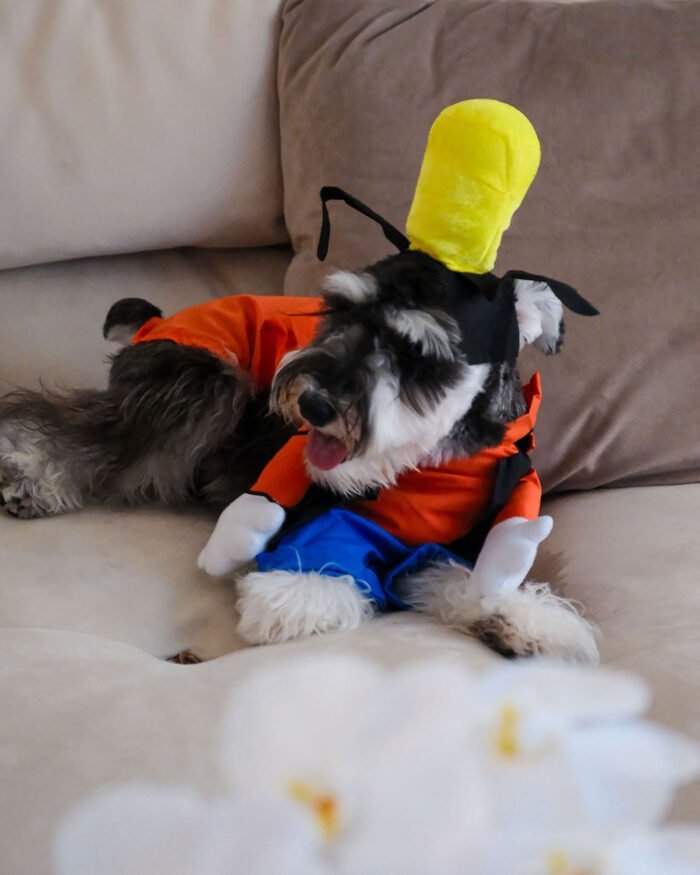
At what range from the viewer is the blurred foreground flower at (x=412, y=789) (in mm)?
768

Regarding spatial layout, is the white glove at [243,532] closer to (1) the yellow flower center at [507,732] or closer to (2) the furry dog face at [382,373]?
(2) the furry dog face at [382,373]

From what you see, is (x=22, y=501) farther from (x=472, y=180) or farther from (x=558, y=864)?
(x=558, y=864)

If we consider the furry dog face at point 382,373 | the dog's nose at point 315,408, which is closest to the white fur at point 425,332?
the furry dog face at point 382,373

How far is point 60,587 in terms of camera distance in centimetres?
120

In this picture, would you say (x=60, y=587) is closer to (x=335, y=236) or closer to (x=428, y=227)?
(x=428, y=227)

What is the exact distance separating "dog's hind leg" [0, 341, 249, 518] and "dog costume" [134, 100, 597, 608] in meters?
0.05

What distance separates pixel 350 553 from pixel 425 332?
1.06 feet

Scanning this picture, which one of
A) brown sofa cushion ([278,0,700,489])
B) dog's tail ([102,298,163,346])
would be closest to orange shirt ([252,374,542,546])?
brown sofa cushion ([278,0,700,489])

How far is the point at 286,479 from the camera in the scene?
1.27m

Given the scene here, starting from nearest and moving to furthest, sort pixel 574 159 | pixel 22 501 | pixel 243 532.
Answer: pixel 243 532 → pixel 22 501 → pixel 574 159

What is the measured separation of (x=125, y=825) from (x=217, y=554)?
50cm

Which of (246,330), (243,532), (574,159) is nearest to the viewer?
(243,532)

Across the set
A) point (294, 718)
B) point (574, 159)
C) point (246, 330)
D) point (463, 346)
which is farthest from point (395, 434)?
point (574, 159)

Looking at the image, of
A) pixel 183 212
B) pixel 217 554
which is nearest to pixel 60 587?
pixel 217 554
